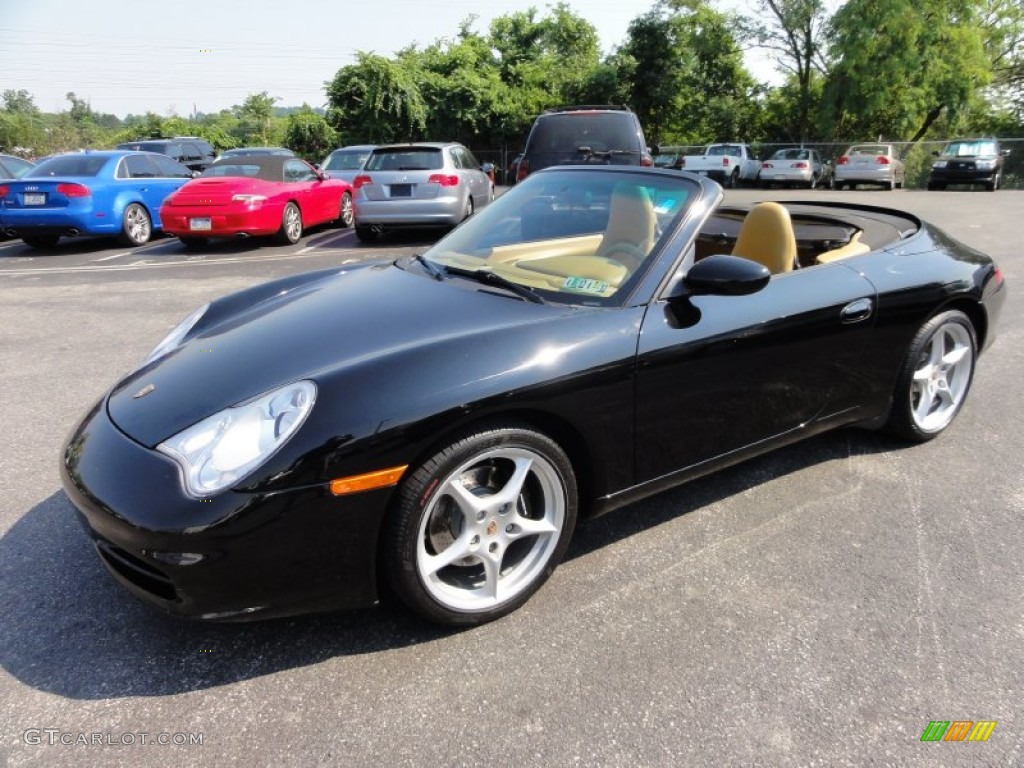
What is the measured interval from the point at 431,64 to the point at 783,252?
104 feet

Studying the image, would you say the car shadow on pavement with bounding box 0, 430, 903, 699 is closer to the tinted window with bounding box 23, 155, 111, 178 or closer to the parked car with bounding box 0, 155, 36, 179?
the tinted window with bounding box 23, 155, 111, 178

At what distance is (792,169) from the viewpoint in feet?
76.6

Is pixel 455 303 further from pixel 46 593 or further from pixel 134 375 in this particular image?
pixel 46 593

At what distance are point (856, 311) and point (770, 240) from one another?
0.47 meters

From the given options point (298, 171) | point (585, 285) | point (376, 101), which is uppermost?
point (376, 101)

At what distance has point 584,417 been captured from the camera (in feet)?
7.49

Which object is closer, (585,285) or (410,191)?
(585,285)

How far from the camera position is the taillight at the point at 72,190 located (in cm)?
942

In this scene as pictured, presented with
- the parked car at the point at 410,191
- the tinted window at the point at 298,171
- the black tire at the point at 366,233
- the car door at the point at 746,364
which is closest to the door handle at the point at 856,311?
the car door at the point at 746,364

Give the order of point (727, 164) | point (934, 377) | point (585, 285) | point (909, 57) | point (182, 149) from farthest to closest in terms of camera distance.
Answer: point (909, 57) → point (727, 164) → point (182, 149) → point (934, 377) → point (585, 285)

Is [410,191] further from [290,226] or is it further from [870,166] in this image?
[870,166]

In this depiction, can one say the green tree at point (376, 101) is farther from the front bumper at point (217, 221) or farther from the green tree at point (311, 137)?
the front bumper at point (217, 221)

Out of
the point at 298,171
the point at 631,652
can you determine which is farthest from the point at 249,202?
the point at 631,652

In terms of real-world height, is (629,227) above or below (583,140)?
below
